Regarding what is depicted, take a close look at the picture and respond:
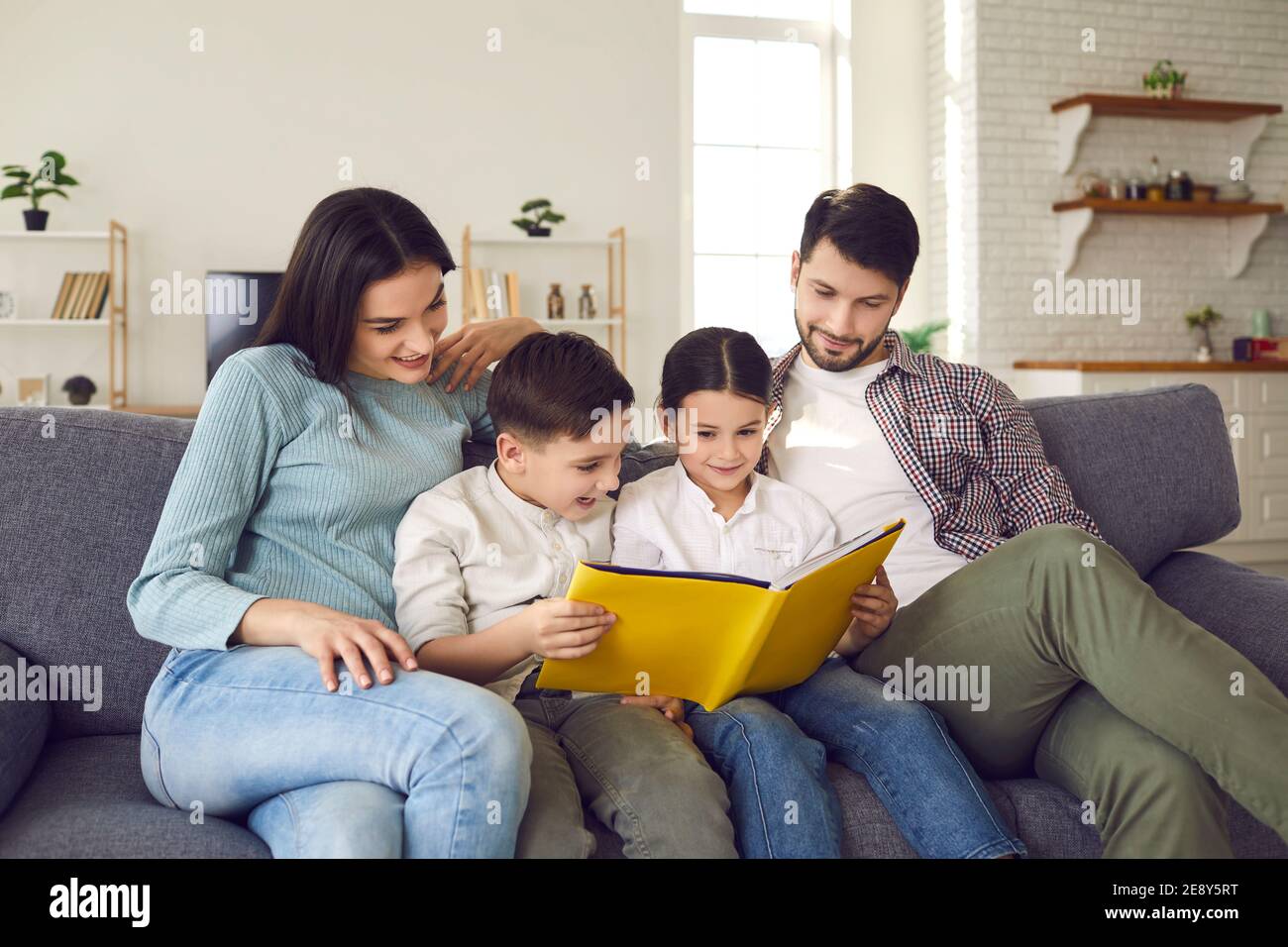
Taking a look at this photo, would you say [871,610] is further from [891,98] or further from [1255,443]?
[891,98]

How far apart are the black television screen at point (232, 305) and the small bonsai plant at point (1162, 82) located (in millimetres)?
4297

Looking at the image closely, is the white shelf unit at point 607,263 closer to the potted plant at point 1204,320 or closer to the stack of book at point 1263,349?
the potted plant at point 1204,320

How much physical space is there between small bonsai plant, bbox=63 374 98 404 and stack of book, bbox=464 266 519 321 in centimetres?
174

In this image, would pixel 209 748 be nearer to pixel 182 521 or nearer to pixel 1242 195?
pixel 182 521

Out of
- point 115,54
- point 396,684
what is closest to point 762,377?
point 396,684

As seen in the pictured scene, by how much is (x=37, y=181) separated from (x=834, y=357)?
4564 mm

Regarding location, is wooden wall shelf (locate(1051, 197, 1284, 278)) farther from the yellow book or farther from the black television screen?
the yellow book

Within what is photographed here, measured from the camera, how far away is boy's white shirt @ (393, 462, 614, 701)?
1455 millimetres

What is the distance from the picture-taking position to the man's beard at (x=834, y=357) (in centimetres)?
193

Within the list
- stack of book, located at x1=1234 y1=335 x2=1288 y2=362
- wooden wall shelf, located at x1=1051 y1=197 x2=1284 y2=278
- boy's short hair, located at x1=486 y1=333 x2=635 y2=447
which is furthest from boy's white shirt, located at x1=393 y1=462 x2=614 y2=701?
stack of book, located at x1=1234 y1=335 x2=1288 y2=362

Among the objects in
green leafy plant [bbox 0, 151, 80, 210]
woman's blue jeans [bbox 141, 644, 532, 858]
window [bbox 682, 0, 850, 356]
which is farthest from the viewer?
window [bbox 682, 0, 850, 356]

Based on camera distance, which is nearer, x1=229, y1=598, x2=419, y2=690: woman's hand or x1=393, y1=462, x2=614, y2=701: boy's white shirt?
x1=229, y1=598, x2=419, y2=690: woman's hand

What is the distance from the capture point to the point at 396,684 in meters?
1.23

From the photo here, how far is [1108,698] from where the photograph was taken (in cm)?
136
